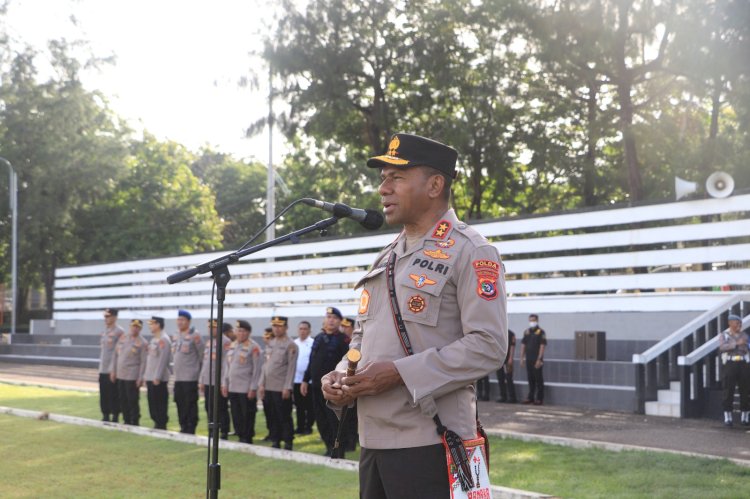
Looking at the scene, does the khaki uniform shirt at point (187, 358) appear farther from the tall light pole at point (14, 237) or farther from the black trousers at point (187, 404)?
the tall light pole at point (14, 237)

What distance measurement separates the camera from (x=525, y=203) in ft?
105

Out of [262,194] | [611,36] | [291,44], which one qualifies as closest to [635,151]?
[611,36]

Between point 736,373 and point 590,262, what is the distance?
6.49m

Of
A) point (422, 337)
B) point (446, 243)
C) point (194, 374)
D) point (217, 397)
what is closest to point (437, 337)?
point (422, 337)

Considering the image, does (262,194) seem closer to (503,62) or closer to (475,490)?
(503,62)

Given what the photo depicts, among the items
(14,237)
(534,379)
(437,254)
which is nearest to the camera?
(437,254)

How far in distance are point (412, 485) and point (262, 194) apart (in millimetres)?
58615

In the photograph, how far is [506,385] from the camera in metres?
19.5

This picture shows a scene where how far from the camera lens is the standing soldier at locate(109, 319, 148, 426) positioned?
16.5 metres

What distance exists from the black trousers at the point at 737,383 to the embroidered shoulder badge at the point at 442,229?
471 inches

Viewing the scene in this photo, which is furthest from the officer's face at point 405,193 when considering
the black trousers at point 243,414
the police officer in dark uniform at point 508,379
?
the police officer in dark uniform at point 508,379

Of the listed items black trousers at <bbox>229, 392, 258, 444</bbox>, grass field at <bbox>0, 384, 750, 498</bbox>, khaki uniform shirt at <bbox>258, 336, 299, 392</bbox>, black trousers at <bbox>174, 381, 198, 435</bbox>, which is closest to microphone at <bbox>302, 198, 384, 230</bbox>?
grass field at <bbox>0, 384, 750, 498</bbox>

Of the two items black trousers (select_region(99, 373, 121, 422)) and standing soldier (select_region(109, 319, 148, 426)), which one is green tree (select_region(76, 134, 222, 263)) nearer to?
black trousers (select_region(99, 373, 121, 422))

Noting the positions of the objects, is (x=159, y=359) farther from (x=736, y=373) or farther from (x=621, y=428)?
(x=736, y=373)
